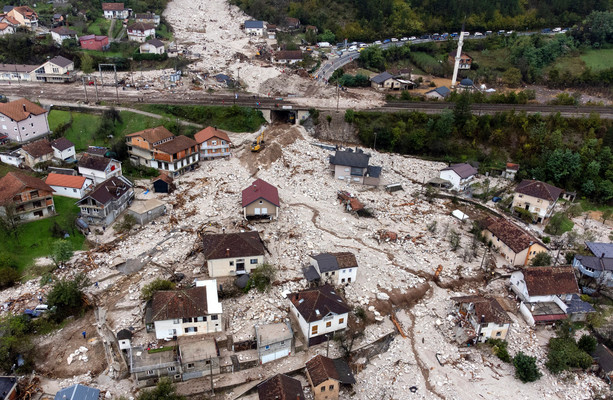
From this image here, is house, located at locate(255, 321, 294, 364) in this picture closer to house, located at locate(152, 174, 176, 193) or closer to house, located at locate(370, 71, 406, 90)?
house, located at locate(152, 174, 176, 193)

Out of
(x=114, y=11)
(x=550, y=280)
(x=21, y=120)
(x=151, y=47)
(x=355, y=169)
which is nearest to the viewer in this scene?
(x=550, y=280)

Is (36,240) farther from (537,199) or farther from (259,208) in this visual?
(537,199)

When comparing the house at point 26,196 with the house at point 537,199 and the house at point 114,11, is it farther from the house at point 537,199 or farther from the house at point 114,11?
the house at point 114,11

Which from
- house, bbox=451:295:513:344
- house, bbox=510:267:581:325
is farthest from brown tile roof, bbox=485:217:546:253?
house, bbox=451:295:513:344

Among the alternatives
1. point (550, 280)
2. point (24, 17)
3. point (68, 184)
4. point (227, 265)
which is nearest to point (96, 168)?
point (68, 184)

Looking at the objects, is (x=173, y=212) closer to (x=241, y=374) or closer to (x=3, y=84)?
(x=241, y=374)

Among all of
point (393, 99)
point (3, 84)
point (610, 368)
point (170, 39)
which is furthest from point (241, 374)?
point (170, 39)

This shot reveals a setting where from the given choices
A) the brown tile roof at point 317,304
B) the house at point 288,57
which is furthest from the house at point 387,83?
the brown tile roof at point 317,304
